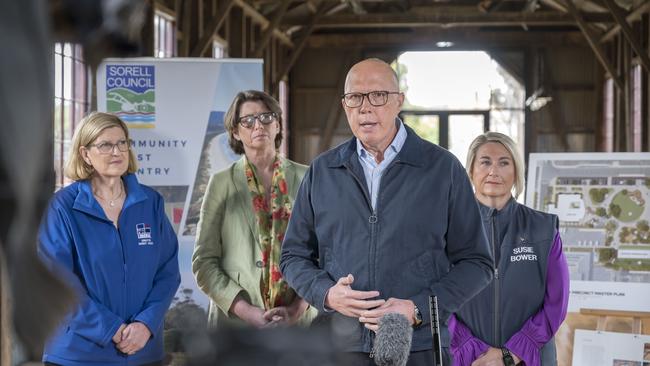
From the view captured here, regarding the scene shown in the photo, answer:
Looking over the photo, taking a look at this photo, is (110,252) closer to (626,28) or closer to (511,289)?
(511,289)

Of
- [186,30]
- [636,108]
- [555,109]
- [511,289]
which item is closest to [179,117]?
[511,289]

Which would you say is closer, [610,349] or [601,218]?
[610,349]

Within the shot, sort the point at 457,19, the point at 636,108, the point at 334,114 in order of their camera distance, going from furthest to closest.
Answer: the point at 334,114 < the point at 636,108 < the point at 457,19

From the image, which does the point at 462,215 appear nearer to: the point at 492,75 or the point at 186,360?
the point at 186,360

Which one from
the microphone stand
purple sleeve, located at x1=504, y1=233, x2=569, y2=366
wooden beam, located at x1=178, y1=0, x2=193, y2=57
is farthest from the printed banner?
wooden beam, located at x1=178, y1=0, x2=193, y2=57

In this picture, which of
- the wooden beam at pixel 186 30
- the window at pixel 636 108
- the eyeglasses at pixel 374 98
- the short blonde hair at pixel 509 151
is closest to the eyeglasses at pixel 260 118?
the short blonde hair at pixel 509 151

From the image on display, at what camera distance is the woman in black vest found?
3.42 meters

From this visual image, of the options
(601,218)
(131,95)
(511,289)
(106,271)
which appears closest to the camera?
(106,271)

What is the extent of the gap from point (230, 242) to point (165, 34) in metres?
9.60

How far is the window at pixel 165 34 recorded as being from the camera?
41.3 feet

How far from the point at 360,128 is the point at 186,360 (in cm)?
245

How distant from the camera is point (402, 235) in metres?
2.85

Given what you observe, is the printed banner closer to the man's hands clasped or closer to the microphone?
the man's hands clasped

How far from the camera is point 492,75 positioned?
21.2 meters
